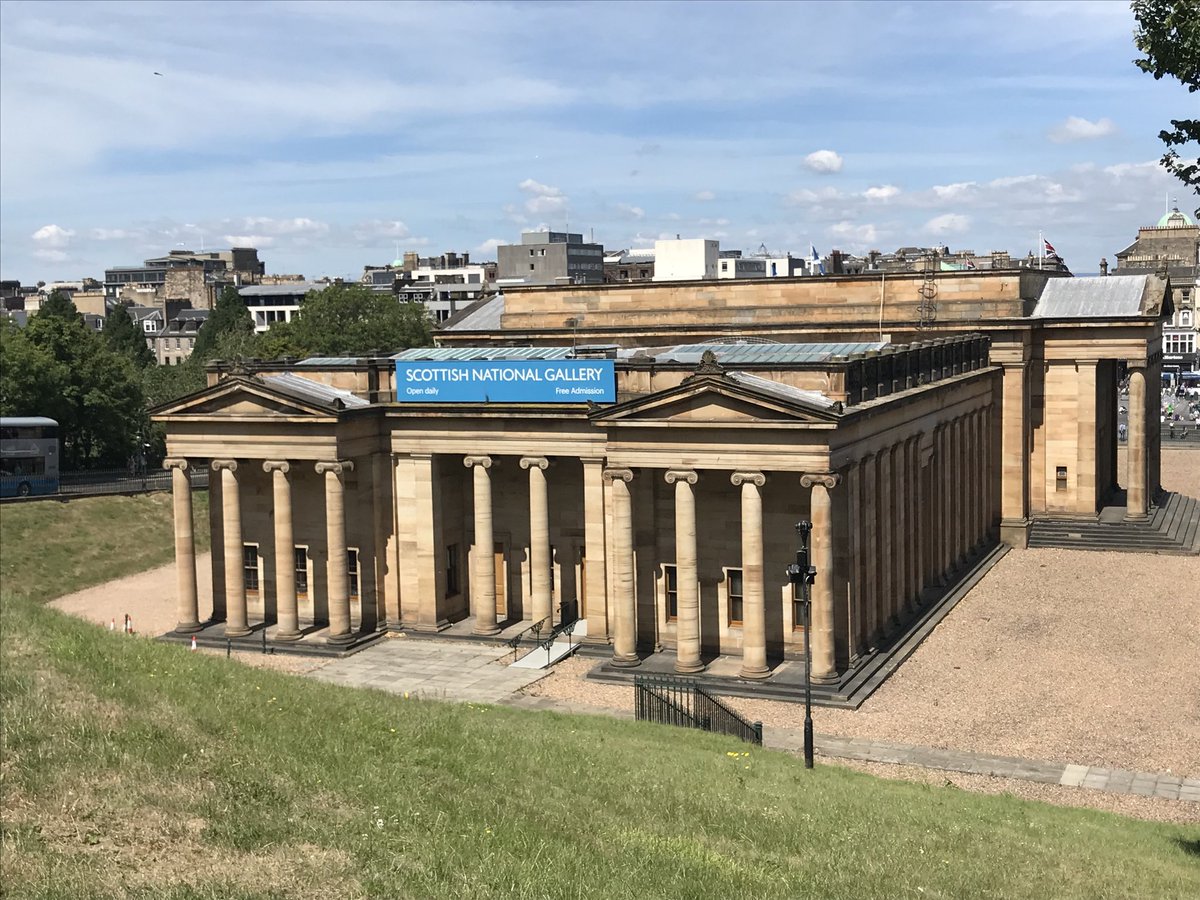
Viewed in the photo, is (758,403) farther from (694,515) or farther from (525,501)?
(525,501)

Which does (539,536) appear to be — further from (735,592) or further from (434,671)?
(735,592)

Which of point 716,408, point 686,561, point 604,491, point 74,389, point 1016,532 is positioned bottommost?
point 1016,532

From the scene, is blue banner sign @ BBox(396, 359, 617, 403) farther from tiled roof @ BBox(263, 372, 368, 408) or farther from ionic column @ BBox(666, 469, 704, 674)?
ionic column @ BBox(666, 469, 704, 674)

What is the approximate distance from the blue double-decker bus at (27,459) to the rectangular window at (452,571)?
42786 millimetres

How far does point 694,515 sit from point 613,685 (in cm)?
670

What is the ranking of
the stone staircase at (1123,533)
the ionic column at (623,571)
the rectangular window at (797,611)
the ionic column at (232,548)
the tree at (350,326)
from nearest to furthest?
the ionic column at (623,571)
the rectangular window at (797,611)
the ionic column at (232,548)
the stone staircase at (1123,533)
the tree at (350,326)

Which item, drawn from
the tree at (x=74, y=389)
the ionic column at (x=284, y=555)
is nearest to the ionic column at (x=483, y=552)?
the ionic column at (x=284, y=555)

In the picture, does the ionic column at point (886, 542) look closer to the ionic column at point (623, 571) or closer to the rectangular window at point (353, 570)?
the ionic column at point (623, 571)

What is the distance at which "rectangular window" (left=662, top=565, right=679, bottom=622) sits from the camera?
50594 millimetres

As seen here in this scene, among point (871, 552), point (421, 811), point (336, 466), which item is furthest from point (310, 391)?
point (421, 811)

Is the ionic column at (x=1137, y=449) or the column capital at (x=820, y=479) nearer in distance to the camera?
the column capital at (x=820, y=479)

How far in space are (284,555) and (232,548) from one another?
7.52 feet

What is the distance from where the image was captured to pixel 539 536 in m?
52.8

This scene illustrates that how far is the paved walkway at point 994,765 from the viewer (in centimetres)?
3612
